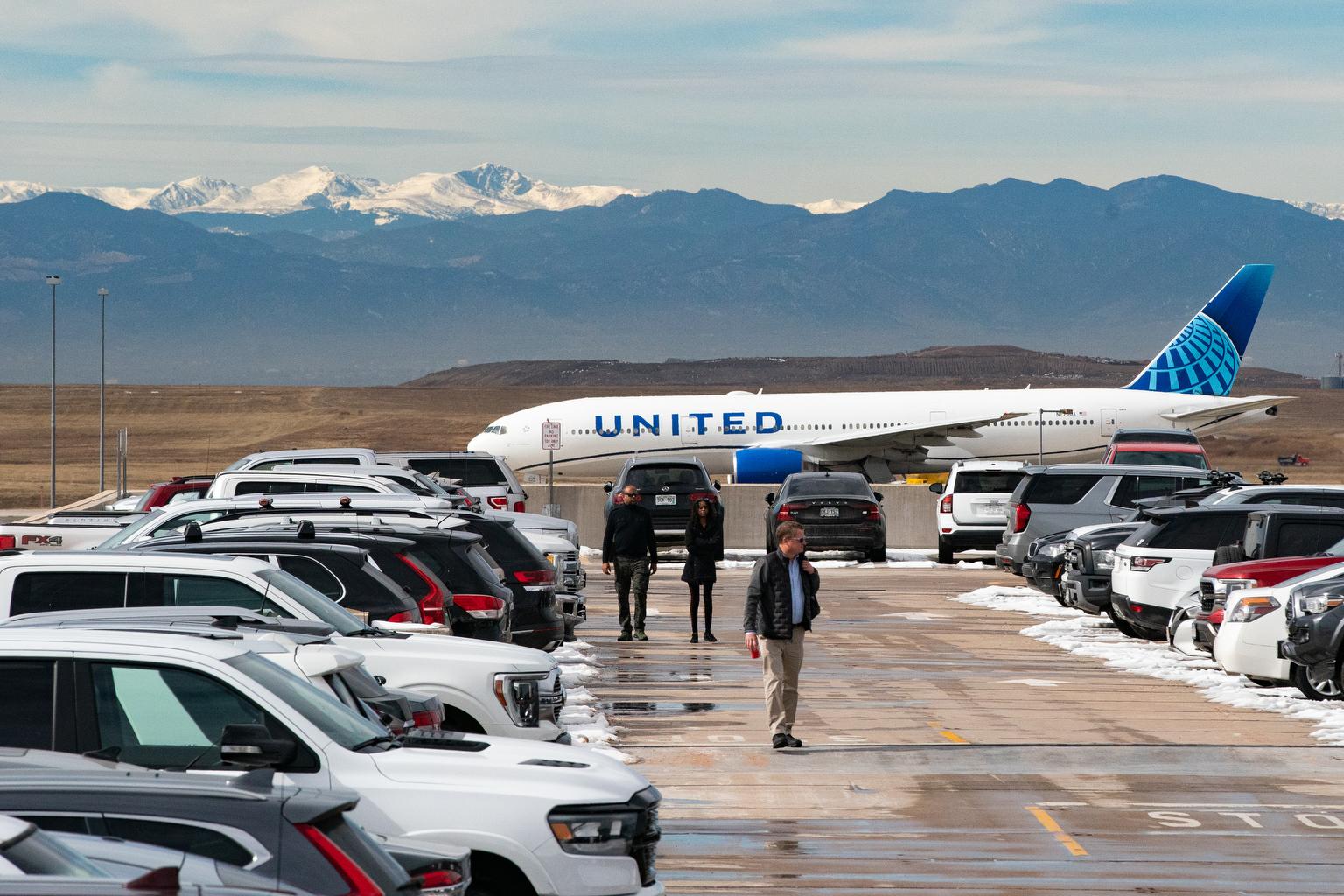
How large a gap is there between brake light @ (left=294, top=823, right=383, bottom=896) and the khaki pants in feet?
28.8

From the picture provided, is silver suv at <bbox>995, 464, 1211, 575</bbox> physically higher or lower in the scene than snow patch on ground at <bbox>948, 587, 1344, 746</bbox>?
higher

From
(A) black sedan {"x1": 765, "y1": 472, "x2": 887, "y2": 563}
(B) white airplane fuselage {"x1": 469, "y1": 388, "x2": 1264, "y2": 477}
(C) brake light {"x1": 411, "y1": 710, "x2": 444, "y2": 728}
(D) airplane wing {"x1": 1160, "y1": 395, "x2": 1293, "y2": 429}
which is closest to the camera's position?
(C) brake light {"x1": 411, "y1": 710, "x2": 444, "y2": 728}

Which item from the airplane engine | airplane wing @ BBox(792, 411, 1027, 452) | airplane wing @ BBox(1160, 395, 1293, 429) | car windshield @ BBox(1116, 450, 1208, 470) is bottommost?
car windshield @ BBox(1116, 450, 1208, 470)

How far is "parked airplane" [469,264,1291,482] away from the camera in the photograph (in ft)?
171

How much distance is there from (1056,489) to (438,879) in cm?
2289

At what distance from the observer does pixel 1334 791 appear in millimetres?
12367

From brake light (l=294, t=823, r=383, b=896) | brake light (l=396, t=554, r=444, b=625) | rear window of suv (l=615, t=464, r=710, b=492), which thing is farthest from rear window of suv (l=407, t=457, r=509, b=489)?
brake light (l=294, t=823, r=383, b=896)

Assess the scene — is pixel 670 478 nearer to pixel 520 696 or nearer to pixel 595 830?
pixel 520 696

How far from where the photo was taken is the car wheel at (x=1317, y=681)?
16078 millimetres

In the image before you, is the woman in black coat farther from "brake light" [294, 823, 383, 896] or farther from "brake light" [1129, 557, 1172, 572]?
"brake light" [294, 823, 383, 896]

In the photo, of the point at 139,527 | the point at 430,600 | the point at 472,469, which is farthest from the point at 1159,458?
the point at 430,600

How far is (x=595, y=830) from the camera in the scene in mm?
7391

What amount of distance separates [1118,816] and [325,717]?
19.0ft

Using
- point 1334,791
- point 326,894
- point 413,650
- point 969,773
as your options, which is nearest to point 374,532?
point 413,650
